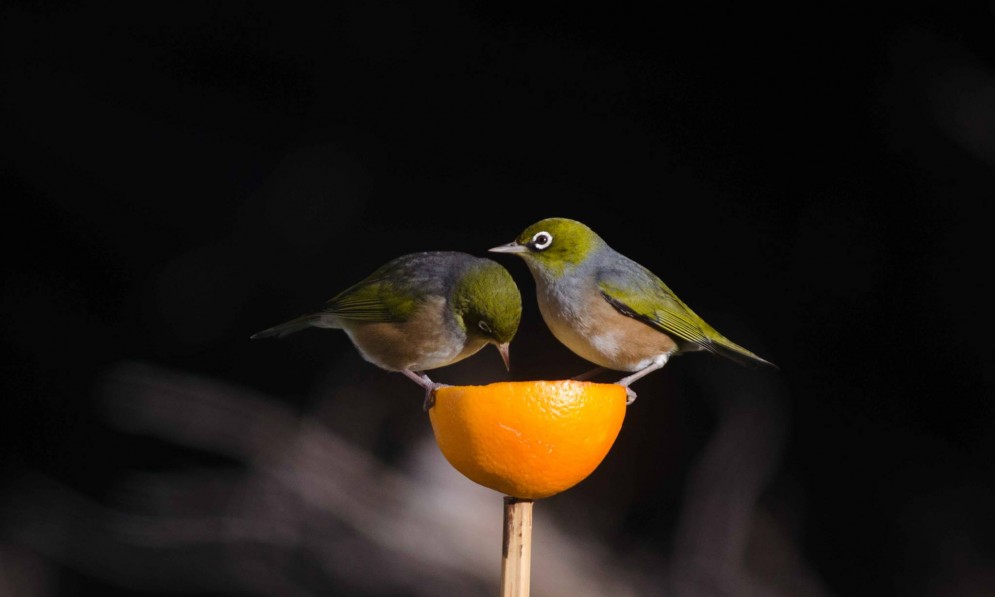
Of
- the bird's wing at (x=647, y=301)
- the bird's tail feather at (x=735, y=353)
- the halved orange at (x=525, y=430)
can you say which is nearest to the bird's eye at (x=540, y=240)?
the bird's wing at (x=647, y=301)

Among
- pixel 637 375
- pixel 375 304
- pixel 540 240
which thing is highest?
pixel 540 240

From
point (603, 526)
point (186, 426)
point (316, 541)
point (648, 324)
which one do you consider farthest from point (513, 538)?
point (186, 426)

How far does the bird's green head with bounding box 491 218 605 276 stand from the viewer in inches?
57.3

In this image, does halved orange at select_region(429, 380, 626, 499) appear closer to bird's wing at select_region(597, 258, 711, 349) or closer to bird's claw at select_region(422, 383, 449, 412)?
bird's claw at select_region(422, 383, 449, 412)

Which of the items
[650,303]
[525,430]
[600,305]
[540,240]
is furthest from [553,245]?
[525,430]

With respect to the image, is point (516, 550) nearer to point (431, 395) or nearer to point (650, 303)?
point (431, 395)

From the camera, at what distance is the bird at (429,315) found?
1449 mm

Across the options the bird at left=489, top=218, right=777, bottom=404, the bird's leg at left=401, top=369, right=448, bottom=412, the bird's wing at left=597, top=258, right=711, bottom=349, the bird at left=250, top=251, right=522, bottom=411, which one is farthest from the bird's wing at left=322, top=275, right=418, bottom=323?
the bird's wing at left=597, top=258, right=711, bottom=349

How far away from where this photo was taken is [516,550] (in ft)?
4.36

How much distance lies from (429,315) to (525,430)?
0.32 meters

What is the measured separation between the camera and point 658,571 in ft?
10.2

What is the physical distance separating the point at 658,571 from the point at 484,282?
2008 mm

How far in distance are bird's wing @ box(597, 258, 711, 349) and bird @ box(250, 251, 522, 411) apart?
18cm

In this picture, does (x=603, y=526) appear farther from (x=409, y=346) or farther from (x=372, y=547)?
(x=409, y=346)
